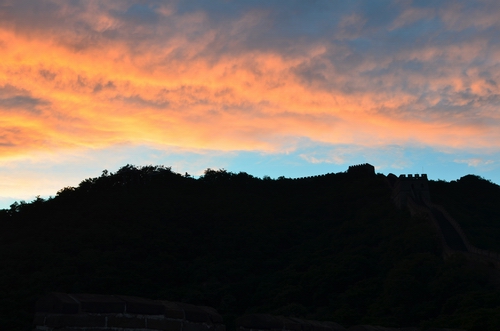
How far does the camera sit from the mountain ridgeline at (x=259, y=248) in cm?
3706

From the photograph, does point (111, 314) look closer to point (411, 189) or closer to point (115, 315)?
point (115, 315)

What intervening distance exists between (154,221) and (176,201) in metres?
9.67

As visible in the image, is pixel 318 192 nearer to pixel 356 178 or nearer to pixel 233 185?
pixel 356 178

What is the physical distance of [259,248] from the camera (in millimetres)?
61312

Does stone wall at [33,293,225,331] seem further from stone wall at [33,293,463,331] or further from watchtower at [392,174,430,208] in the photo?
watchtower at [392,174,430,208]

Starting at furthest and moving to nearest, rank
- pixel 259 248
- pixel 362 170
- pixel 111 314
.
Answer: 1. pixel 362 170
2. pixel 259 248
3. pixel 111 314

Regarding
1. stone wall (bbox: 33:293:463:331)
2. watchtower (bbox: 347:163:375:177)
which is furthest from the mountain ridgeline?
stone wall (bbox: 33:293:463:331)

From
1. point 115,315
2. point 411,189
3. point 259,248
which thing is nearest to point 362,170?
point 411,189

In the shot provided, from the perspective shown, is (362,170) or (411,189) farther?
(362,170)

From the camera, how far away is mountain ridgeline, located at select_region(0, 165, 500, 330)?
37062 millimetres

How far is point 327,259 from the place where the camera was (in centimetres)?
5175

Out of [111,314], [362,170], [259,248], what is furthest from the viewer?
[362,170]

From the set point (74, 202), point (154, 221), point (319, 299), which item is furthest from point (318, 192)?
point (319, 299)

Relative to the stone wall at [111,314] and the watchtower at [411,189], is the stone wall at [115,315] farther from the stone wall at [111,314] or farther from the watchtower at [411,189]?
the watchtower at [411,189]
